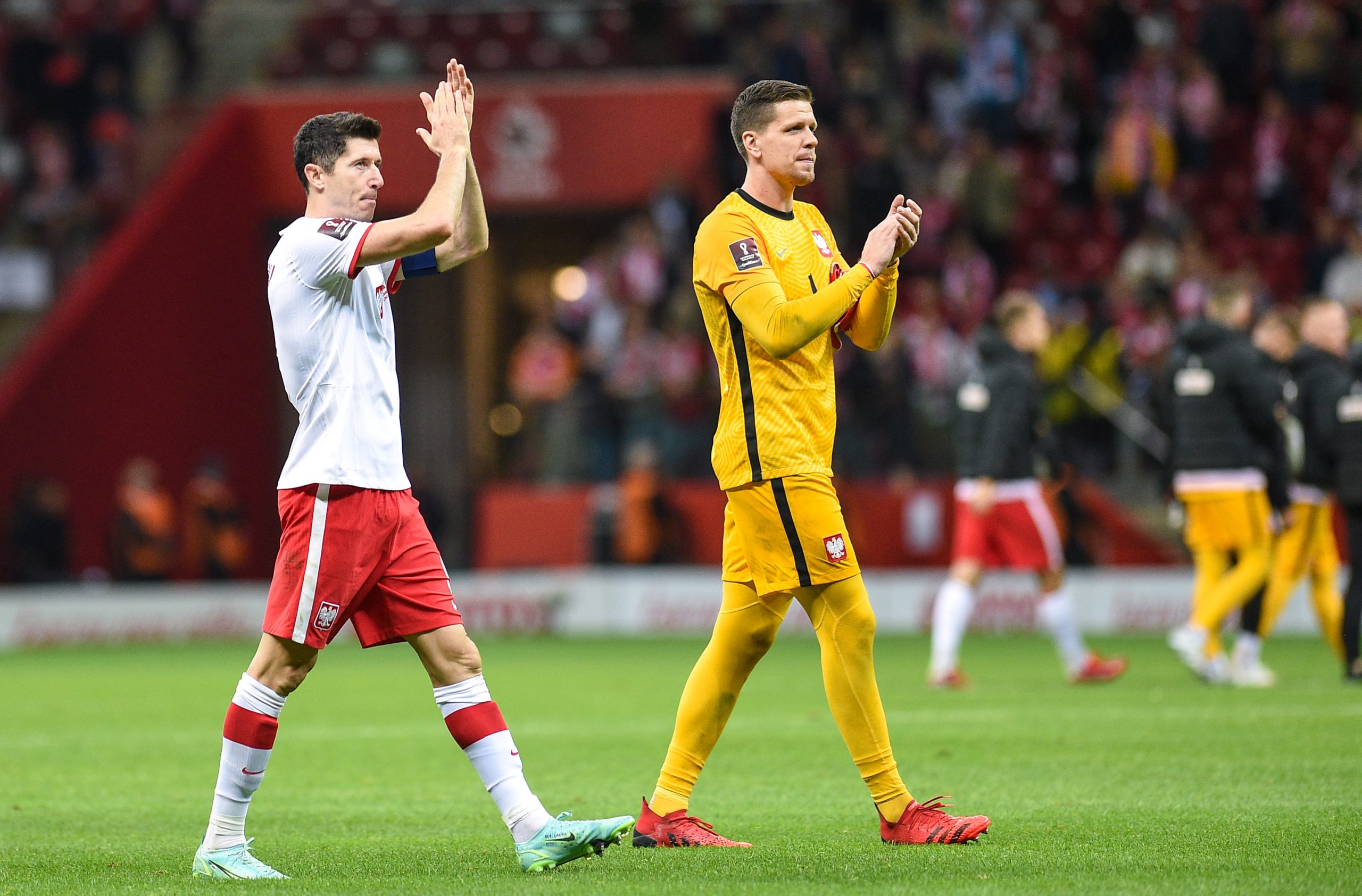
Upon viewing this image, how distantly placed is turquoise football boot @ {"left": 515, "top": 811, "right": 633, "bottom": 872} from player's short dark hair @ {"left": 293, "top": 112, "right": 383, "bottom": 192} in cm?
222

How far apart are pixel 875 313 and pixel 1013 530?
6.16 meters

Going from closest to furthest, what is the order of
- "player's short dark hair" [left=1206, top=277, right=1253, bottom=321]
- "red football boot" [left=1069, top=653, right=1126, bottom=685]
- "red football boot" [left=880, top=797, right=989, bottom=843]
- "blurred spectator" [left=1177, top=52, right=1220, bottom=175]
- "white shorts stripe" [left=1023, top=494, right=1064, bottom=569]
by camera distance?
1. "red football boot" [left=880, top=797, right=989, bottom=843]
2. "player's short dark hair" [left=1206, top=277, right=1253, bottom=321]
3. "white shorts stripe" [left=1023, top=494, right=1064, bottom=569]
4. "red football boot" [left=1069, top=653, right=1126, bottom=685]
5. "blurred spectator" [left=1177, top=52, right=1220, bottom=175]

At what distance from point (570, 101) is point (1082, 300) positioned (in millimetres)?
7650

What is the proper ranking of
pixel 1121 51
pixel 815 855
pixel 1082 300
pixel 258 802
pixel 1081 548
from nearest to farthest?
pixel 815 855 → pixel 258 802 → pixel 1081 548 → pixel 1082 300 → pixel 1121 51

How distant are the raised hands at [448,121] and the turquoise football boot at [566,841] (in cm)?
214

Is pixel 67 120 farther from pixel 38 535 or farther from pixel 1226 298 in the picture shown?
pixel 1226 298

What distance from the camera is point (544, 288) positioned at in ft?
84.8

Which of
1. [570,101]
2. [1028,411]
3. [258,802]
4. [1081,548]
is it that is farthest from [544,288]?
[258,802]

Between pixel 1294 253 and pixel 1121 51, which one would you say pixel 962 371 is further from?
pixel 1121 51

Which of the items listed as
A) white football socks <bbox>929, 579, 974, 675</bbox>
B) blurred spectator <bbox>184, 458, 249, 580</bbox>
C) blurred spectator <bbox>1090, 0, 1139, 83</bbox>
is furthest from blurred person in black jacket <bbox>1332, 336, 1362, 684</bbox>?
blurred spectator <bbox>184, 458, 249, 580</bbox>

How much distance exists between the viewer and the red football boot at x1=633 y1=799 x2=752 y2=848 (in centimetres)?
657

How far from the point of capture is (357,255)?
19.5ft

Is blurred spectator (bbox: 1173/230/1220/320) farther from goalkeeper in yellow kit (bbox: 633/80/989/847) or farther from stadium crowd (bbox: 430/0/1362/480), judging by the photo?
goalkeeper in yellow kit (bbox: 633/80/989/847)

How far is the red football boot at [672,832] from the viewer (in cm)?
657
